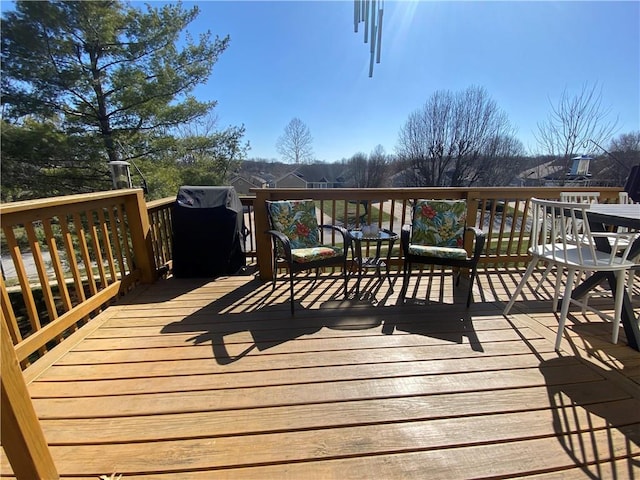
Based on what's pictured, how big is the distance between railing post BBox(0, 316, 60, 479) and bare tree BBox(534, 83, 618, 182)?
1295 cm

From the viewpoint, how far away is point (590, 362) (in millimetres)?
1839

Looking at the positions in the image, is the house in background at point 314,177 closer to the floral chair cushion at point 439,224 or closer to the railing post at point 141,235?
the floral chair cushion at point 439,224

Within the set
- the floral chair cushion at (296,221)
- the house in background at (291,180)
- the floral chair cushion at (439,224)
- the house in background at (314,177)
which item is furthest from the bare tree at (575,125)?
the house in background at (291,180)

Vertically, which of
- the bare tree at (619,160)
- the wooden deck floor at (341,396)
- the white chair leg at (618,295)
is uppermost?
the bare tree at (619,160)

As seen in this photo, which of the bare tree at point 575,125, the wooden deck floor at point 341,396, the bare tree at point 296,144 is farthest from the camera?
the bare tree at point 296,144

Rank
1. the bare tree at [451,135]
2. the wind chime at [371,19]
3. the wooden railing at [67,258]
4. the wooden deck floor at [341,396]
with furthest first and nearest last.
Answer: the bare tree at [451,135] < the wind chime at [371,19] < the wooden railing at [67,258] < the wooden deck floor at [341,396]

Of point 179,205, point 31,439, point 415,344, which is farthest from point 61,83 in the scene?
point 415,344

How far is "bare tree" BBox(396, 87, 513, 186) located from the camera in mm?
14297

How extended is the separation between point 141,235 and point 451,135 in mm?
15743

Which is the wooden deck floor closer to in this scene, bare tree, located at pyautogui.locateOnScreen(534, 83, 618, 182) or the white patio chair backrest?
the white patio chair backrest

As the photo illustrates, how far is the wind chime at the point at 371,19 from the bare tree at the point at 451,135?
13123 mm

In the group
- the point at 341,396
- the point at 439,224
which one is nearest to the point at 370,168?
Result: the point at 439,224

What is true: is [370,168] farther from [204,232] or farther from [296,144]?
[204,232]

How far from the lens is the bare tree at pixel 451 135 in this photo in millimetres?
14297
